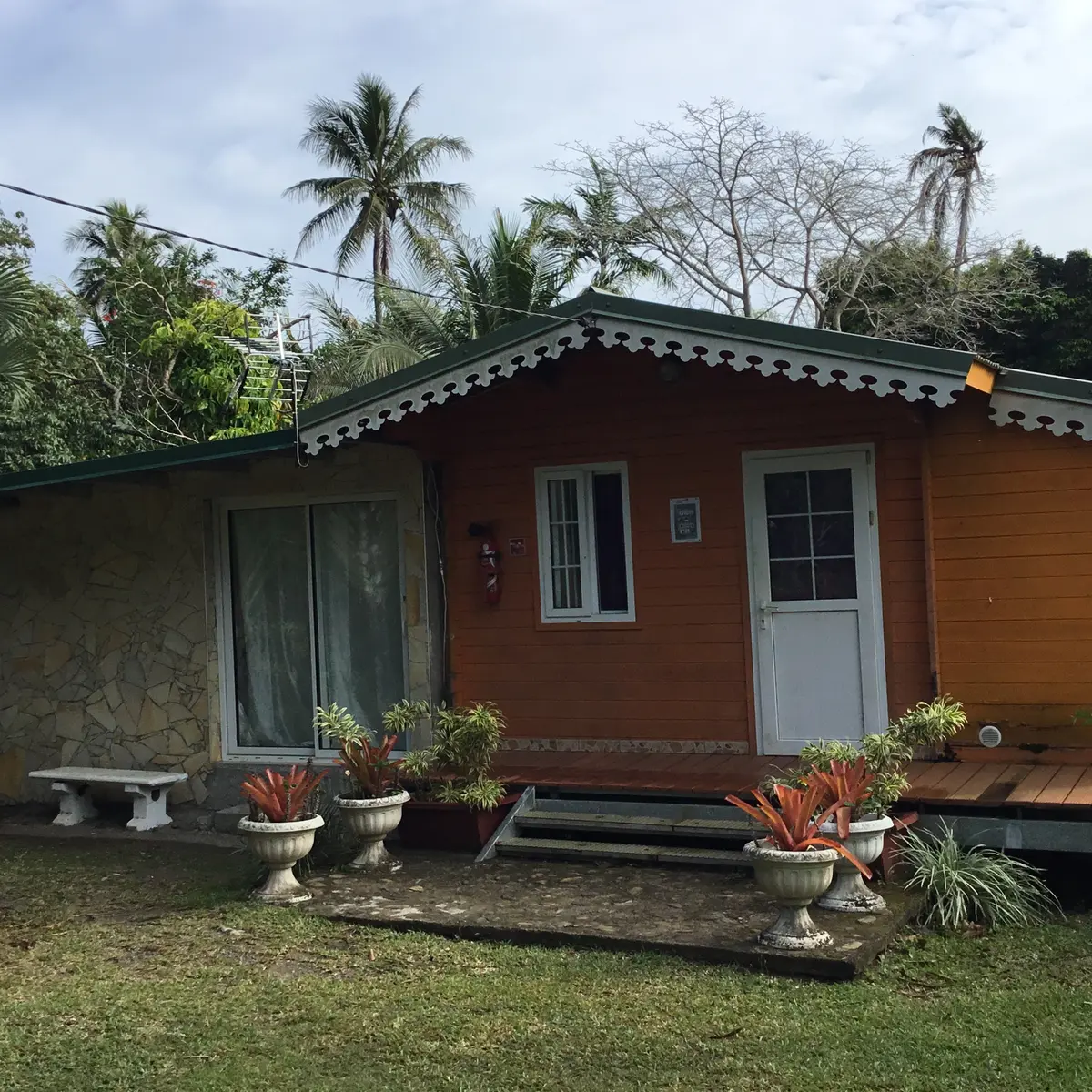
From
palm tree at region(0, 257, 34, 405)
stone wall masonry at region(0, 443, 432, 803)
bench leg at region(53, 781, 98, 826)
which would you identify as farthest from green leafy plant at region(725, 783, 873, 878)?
palm tree at region(0, 257, 34, 405)

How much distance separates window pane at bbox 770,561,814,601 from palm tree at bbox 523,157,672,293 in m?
14.4

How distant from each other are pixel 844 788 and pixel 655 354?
2542mm

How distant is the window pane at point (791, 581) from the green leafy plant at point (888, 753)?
1.29m

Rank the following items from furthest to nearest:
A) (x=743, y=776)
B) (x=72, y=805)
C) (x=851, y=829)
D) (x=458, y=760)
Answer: (x=72, y=805) < (x=458, y=760) < (x=743, y=776) < (x=851, y=829)

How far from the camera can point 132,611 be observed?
947cm

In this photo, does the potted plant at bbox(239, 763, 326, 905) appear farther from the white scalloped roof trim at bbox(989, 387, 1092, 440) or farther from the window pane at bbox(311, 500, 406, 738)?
the white scalloped roof trim at bbox(989, 387, 1092, 440)

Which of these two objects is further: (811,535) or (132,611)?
(132,611)

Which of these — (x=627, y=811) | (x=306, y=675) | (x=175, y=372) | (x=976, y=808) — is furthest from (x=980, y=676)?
(x=175, y=372)

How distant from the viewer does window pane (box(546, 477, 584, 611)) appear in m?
8.25

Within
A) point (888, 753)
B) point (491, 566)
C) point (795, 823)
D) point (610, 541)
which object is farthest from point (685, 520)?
point (795, 823)

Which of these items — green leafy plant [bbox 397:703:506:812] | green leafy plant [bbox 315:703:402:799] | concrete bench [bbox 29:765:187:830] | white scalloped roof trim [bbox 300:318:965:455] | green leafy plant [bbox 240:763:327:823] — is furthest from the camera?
concrete bench [bbox 29:765:187:830]

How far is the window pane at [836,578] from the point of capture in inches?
293

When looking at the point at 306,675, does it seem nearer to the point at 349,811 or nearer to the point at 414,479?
the point at 414,479

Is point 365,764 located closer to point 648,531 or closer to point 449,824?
point 449,824
